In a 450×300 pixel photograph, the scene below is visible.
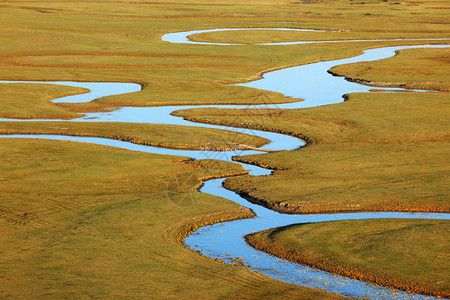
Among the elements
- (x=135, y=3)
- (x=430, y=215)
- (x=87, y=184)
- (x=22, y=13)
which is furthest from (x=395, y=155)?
(x=135, y=3)

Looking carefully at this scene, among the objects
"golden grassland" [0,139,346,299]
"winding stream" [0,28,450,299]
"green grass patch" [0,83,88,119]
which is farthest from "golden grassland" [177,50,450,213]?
"green grass patch" [0,83,88,119]

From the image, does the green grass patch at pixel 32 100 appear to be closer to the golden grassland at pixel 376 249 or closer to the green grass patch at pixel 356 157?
the green grass patch at pixel 356 157

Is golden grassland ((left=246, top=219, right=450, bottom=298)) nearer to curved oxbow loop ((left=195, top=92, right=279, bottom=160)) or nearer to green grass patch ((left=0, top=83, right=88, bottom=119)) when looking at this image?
curved oxbow loop ((left=195, top=92, right=279, bottom=160))

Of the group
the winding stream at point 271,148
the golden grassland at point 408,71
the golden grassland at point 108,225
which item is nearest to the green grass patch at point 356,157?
the winding stream at point 271,148

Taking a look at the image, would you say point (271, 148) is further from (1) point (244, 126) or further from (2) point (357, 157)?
(1) point (244, 126)

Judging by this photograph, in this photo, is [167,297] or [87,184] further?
[87,184]

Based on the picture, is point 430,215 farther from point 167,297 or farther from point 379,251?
point 167,297

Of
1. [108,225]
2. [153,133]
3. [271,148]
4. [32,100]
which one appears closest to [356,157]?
[271,148]
